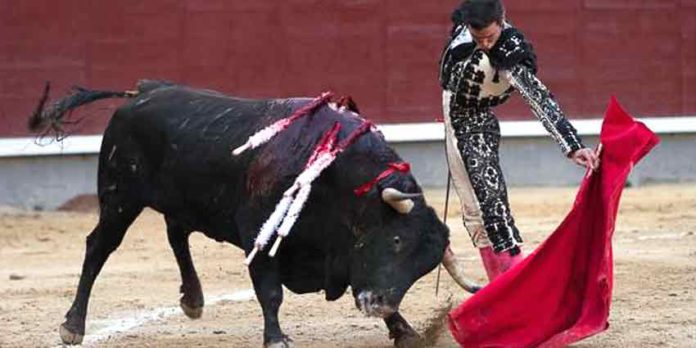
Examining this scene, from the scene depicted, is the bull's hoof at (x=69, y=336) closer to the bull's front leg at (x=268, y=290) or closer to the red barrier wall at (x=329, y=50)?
the bull's front leg at (x=268, y=290)

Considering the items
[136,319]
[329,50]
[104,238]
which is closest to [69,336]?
[104,238]

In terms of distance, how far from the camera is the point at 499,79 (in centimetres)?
490

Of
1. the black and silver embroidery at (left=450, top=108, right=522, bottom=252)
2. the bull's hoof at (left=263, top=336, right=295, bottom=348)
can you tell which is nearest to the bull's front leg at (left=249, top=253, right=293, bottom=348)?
the bull's hoof at (left=263, top=336, right=295, bottom=348)

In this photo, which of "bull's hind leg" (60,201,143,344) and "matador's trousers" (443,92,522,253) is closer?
"matador's trousers" (443,92,522,253)

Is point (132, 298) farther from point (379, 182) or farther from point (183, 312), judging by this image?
point (379, 182)

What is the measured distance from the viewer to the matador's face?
4.74 m

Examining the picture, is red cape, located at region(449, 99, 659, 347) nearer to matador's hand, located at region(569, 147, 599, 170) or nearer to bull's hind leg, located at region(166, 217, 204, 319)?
matador's hand, located at region(569, 147, 599, 170)

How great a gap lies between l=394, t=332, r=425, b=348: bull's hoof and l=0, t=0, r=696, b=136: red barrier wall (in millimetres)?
4670

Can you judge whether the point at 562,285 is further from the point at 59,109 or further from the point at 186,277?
the point at 59,109

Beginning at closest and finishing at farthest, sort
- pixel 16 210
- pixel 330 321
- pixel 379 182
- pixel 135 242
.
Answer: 1. pixel 379 182
2. pixel 330 321
3. pixel 135 242
4. pixel 16 210

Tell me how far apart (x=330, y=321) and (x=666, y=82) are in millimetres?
5233

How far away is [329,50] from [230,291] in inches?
139

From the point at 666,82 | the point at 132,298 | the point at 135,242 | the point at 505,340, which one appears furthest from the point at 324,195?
the point at 666,82

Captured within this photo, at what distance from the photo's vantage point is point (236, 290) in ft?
21.5
